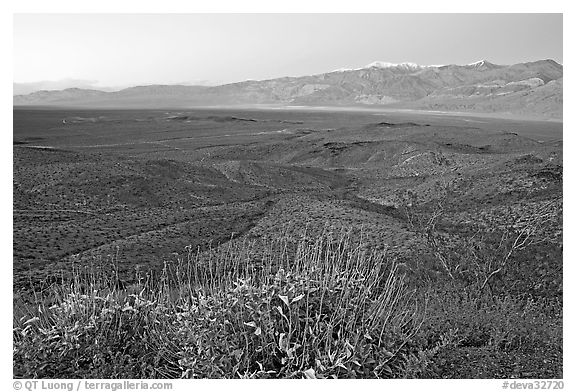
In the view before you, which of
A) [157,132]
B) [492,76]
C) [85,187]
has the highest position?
[492,76]

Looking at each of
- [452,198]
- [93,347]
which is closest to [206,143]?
[452,198]

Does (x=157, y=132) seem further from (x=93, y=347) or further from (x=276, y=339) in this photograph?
(x=276, y=339)

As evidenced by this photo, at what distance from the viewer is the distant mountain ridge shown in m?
6.26

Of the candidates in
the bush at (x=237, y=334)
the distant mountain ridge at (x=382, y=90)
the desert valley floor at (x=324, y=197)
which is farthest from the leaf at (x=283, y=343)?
the distant mountain ridge at (x=382, y=90)

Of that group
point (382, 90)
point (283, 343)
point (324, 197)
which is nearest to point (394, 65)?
point (382, 90)

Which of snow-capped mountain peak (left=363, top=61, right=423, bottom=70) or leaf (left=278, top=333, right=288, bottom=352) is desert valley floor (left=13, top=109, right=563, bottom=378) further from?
leaf (left=278, top=333, right=288, bottom=352)

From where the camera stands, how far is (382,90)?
772 centimetres

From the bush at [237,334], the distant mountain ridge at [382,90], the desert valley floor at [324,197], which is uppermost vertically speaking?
the distant mountain ridge at [382,90]

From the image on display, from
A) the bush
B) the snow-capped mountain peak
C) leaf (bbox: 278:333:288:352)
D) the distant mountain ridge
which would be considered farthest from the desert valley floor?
leaf (bbox: 278:333:288:352)

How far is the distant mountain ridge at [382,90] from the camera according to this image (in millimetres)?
6258

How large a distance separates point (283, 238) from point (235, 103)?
2458 millimetres

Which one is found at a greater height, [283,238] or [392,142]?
[392,142]

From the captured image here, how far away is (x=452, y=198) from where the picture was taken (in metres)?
6.32

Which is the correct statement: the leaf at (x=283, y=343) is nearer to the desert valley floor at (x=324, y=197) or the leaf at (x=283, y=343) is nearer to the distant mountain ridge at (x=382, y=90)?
the desert valley floor at (x=324, y=197)
